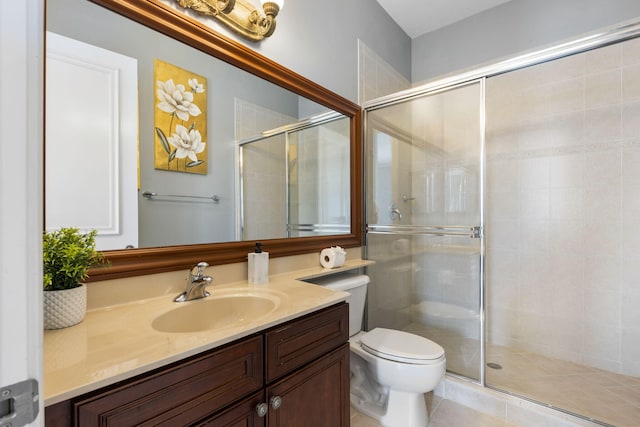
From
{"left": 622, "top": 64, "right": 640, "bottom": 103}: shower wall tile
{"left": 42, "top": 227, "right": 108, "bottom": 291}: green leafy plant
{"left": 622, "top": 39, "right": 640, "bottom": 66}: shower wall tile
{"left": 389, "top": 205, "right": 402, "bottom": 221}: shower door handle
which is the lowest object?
{"left": 42, "top": 227, "right": 108, "bottom": 291}: green leafy plant

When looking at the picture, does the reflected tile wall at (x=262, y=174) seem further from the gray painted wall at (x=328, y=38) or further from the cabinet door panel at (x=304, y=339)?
the cabinet door panel at (x=304, y=339)

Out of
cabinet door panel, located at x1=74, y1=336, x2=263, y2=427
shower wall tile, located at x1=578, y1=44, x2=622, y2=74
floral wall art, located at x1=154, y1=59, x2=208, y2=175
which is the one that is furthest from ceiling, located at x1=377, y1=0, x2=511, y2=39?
cabinet door panel, located at x1=74, y1=336, x2=263, y2=427

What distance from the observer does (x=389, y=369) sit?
58.5 inches

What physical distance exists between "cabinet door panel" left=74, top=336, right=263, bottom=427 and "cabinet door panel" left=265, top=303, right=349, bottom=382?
0.05 metres

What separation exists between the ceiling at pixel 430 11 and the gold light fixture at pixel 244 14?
1.32 m

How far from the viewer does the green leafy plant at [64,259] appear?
0.78m

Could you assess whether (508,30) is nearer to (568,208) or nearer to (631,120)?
(631,120)

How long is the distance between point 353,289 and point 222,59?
1330 millimetres

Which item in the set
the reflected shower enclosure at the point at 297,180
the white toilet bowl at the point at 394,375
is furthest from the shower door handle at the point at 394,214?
the white toilet bowl at the point at 394,375

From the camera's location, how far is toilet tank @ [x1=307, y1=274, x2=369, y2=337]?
65.8 inches

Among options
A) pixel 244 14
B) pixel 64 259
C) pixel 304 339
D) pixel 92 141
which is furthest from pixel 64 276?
pixel 244 14

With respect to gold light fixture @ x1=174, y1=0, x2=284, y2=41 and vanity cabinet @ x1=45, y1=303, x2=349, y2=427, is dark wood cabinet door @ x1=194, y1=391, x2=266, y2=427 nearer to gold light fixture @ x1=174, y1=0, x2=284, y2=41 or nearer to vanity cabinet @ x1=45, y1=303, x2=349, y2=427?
vanity cabinet @ x1=45, y1=303, x2=349, y2=427

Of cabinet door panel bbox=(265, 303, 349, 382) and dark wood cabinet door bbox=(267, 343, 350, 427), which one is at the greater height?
cabinet door panel bbox=(265, 303, 349, 382)

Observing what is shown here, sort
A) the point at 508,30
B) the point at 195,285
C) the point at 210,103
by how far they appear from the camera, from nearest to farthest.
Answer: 1. the point at 195,285
2. the point at 210,103
3. the point at 508,30
